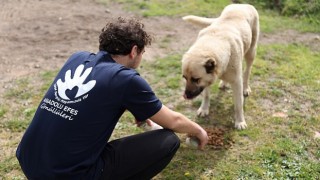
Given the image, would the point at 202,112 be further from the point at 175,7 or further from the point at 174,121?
the point at 175,7

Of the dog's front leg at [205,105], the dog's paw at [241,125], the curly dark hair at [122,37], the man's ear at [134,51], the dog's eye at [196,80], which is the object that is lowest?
the dog's paw at [241,125]

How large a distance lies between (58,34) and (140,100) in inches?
215

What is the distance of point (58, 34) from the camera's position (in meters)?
7.88

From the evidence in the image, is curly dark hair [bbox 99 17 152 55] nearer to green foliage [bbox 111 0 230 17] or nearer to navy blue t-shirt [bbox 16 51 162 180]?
navy blue t-shirt [bbox 16 51 162 180]

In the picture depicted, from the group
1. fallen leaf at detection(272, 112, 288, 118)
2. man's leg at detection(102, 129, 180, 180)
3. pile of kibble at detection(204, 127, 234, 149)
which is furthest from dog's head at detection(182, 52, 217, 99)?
fallen leaf at detection(272, 112, 288, 118)

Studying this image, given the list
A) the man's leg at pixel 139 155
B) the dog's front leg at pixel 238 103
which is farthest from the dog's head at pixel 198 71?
the man's leg at pixel 139 155

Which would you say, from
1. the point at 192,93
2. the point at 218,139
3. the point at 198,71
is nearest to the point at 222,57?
the point at 198,71

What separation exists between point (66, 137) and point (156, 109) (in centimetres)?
72

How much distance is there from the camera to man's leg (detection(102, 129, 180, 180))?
314 cm

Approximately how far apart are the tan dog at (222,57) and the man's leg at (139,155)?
1167mm

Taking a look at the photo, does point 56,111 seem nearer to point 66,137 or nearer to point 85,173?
point 66,137

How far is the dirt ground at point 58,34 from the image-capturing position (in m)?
6.80

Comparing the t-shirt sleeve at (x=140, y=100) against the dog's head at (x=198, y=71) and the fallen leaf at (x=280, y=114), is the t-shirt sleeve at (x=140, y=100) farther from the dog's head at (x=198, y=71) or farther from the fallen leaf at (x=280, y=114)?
the fallen leaf at (x=280, y=114)

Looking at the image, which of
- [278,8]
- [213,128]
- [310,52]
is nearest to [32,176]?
[213,128]
